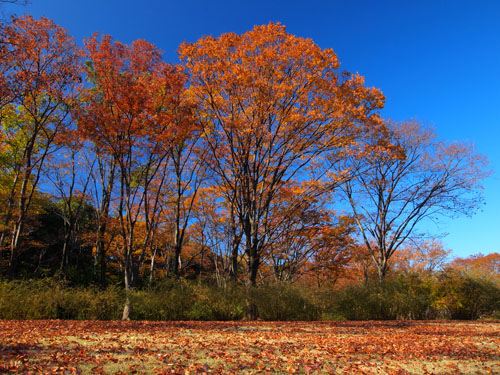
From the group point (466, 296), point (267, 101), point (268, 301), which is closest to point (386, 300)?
point (466, 296)

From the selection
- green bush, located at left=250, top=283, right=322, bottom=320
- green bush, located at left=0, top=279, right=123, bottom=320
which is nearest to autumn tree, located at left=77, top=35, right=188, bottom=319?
green bush, located at left=0, top=279, right=123, bottom=320

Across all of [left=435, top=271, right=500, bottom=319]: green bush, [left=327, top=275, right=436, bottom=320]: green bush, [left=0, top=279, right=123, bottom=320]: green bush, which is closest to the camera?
[left=0, top=279, right=123, bottom=320]: green bush

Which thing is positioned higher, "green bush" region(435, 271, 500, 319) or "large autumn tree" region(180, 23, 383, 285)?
"large autumn tree" region(180, 23, 383, 285)

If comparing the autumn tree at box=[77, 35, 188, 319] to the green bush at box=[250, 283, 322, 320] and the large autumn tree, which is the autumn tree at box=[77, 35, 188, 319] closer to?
the large autumn tree

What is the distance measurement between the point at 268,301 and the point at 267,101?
279 inches

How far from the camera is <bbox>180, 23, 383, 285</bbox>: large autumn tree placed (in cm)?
1098

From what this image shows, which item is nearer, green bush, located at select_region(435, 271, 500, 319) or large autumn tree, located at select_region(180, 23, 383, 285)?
large autumn tree, located at select_region(180, 23, 383, 285)

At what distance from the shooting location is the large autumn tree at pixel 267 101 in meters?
11.0

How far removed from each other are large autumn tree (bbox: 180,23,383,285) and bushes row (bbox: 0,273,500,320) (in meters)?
1.27

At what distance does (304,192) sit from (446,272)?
7.91 m

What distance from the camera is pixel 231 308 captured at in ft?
35.0

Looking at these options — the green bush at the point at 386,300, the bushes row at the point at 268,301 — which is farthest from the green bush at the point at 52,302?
the green bush at the point at 386,300

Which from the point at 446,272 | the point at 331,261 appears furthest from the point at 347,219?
the point at 446,272

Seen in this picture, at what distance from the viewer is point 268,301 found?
36.0ft
